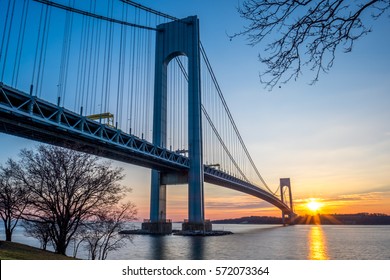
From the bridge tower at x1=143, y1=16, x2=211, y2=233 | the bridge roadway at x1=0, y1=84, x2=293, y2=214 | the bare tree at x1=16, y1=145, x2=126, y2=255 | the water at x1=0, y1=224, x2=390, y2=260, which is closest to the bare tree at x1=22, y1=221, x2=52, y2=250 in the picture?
the bare tree at x1=16, y1=145, x2=126, y2=255

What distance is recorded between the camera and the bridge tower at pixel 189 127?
4603cm

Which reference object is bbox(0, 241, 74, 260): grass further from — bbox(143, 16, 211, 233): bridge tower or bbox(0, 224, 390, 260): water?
bbox(143, 16, 211, 233): bridge tower

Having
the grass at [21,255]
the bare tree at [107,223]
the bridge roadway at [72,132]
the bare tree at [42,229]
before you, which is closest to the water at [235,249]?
the bare tree at [107,223]

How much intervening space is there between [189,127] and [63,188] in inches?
1321

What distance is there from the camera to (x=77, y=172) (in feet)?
50.0

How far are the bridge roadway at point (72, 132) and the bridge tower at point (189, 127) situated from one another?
6.64ft

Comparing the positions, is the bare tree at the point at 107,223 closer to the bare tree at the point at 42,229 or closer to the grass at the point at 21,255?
the bare tree at the point at 42,229

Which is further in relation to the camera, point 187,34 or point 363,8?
point 187,34

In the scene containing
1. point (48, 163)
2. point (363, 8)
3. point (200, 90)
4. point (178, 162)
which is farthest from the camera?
point (200, 90)
